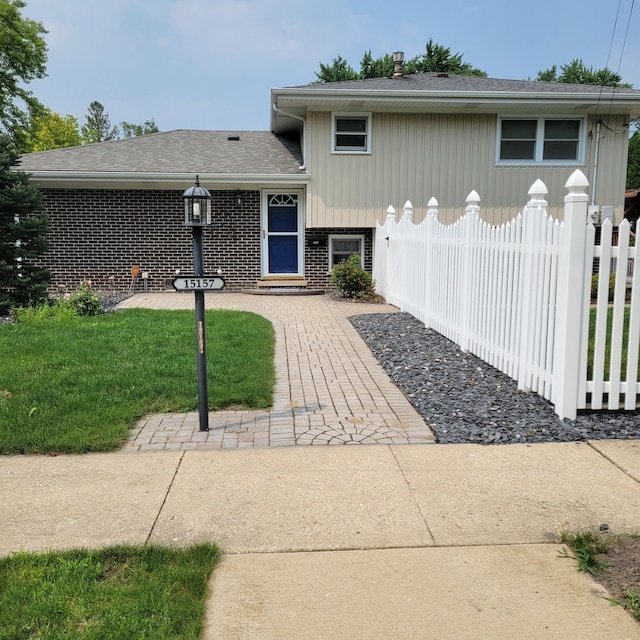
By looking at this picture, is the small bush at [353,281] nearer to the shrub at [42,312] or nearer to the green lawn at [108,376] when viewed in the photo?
the green lawn at [108,376]

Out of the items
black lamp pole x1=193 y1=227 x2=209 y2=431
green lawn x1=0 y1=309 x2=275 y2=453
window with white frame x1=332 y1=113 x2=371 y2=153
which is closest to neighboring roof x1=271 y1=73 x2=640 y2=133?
window with white frame x1=332 y1=113 x2=371 y2=153

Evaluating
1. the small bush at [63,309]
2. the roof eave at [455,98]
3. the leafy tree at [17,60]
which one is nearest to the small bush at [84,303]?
the small bush at [63,309]

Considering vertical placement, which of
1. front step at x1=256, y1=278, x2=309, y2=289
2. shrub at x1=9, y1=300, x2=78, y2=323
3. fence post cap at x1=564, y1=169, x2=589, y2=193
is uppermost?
fence post cap at x1=564, y1=169, x2=589, y2=193

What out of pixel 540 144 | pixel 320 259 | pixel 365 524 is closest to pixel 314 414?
pixel 365 524

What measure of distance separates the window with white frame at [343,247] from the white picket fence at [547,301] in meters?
8.00

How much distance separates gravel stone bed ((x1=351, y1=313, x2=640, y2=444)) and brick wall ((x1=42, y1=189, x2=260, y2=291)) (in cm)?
858

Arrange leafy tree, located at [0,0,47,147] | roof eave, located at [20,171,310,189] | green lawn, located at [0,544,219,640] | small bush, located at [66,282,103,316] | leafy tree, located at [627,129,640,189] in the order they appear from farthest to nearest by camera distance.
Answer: leafy tree, located at [627,129,640,189] → leafy tree, located at [0,0,47,147] → roof eave, located at [20,171,310,189] → small bush, located at [66,282,103,316] → green lawn, located at [0,544,219,640]

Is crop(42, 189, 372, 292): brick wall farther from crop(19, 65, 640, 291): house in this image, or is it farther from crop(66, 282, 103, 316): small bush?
crop(66, 282, 103, 316): small bush

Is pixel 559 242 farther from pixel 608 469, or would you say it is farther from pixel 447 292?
pixel 447 292

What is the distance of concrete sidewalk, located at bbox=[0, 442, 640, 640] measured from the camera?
2779 millimetres

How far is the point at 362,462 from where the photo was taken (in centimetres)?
460

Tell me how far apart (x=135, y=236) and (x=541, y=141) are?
36.6 ft

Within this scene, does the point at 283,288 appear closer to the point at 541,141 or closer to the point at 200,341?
the point at 541,141

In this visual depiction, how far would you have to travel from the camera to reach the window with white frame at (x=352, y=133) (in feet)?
52.5
